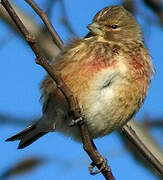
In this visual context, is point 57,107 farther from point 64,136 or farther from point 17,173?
point 17,173

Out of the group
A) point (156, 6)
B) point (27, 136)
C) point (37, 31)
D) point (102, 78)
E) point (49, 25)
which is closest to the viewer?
point (102, 78)

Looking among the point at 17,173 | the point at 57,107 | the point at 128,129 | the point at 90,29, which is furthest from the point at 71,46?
the point at 17,173

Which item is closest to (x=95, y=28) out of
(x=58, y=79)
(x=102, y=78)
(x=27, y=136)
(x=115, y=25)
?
(x=115, y=25)

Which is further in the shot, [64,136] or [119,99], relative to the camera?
[64,136]

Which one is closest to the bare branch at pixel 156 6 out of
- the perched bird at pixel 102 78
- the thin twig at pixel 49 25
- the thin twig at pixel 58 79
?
the perched bird at pixel 102 78

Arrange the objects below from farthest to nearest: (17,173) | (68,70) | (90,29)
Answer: (17,173), (90,29), (68,70)

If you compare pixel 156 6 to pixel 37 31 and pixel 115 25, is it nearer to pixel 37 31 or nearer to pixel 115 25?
pixel 115 25
